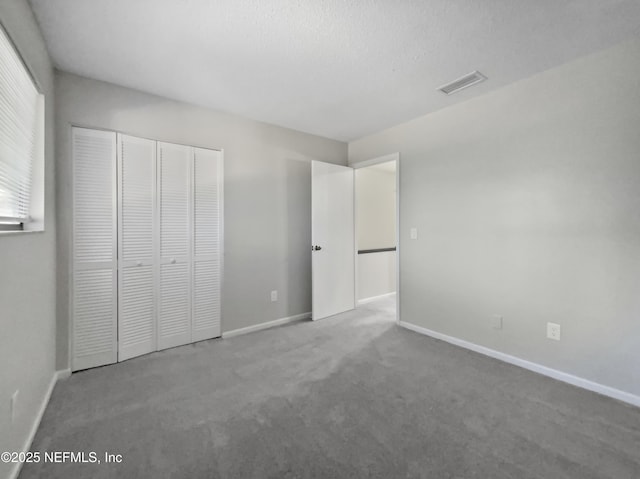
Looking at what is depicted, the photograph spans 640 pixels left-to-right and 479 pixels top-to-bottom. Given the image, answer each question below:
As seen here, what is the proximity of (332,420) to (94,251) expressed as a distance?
Result: 90.2 inches

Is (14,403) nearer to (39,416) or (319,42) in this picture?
(39,416)

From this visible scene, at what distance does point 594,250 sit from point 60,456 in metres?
3.56

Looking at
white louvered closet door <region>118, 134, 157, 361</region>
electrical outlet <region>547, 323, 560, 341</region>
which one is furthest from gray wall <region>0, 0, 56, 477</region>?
electrical outlet <region>547, 323, 560, 341</region>

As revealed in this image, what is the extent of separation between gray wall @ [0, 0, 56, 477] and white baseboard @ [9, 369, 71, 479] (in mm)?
41

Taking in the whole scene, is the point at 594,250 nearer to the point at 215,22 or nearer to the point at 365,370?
the point at 365,370

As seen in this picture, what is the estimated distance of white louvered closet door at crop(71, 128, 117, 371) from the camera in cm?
224

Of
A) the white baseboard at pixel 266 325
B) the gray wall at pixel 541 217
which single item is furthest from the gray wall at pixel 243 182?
the gray wall at pixel 541 217

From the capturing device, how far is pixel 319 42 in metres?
1.87

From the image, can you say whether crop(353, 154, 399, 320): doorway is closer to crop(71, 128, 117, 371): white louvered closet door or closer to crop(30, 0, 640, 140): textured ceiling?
crop(30, 0, 640, 140): textured ceiling

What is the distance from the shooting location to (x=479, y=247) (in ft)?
8.73

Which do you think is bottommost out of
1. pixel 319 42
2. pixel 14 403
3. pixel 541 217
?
pixel 14 403

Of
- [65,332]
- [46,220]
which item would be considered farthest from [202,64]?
[65,332]

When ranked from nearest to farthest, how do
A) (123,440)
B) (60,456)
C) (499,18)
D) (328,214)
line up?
1. (60,456)
2. (123,440)
3. (499,18)
4. (328,214)

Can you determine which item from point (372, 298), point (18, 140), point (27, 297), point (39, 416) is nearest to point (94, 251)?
point (27, 297)
